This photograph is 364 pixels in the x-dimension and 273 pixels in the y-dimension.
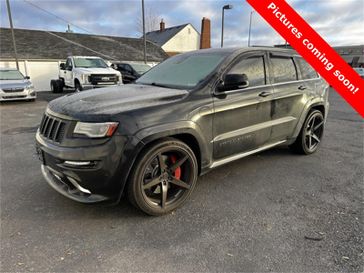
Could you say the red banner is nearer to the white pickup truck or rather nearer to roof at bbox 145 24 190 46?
the white pickup truck

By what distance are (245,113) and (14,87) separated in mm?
11998

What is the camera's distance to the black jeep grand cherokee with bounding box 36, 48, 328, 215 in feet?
8.23

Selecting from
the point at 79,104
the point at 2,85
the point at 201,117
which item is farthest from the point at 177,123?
the point at 2,85

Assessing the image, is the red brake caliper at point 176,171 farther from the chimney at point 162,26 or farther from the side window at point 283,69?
the chimney at point 162,26

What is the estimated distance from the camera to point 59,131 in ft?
8.77

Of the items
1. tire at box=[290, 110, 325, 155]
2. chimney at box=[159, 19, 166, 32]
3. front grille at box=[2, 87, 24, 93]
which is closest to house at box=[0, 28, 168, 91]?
front grille at box=[2, 87, 24, 93]

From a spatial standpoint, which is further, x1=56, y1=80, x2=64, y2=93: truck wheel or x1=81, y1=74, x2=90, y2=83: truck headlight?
x1=56, y1=80, x2=64, y2=93: truck wheel

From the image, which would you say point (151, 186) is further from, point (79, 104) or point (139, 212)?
point (79, 104)

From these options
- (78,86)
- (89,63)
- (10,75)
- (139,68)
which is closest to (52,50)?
(89,63)

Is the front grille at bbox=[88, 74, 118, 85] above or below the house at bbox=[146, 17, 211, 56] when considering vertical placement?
below

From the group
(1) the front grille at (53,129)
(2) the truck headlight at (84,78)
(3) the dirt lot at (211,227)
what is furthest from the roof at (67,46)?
(1) the front grille at (53,129)

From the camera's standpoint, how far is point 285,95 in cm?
404

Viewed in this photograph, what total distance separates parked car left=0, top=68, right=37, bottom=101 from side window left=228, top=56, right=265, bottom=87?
1180cm

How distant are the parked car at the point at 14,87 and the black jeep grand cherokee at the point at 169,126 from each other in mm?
10430
